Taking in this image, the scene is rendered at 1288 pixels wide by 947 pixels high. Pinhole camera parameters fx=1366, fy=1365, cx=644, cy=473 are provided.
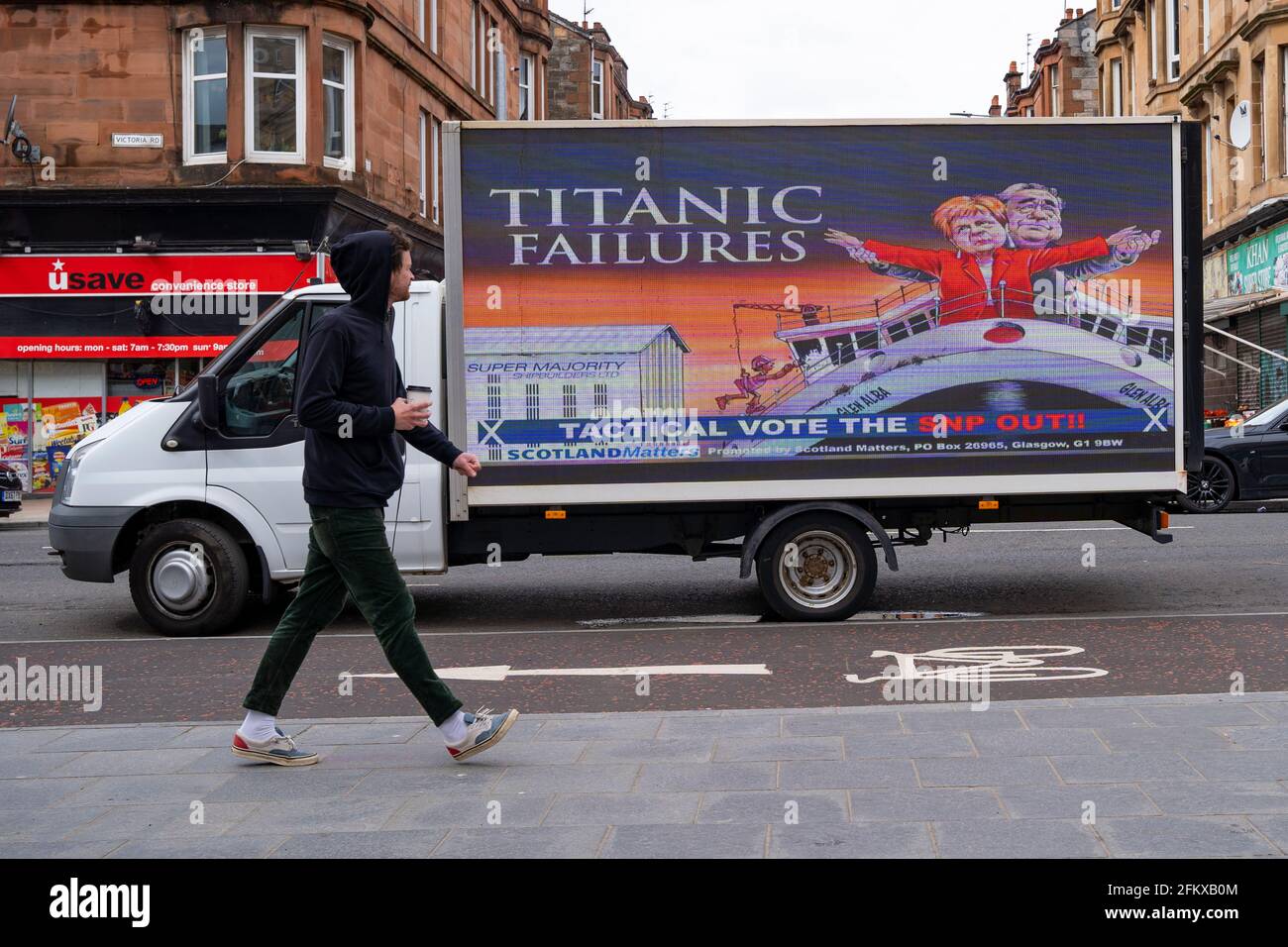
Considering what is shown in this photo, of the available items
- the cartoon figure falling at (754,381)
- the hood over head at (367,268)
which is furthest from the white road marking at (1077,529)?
the hood over head at (367,268)

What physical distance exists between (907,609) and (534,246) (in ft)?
12.0

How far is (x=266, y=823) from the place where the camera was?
4.50 meters

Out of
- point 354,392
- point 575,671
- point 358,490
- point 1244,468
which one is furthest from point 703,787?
point 1244,468

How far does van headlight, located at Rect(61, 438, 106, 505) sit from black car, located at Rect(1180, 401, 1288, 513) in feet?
43.6

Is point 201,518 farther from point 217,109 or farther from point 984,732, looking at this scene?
point 217,109

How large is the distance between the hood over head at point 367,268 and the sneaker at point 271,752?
1.72m

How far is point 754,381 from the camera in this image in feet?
29.5

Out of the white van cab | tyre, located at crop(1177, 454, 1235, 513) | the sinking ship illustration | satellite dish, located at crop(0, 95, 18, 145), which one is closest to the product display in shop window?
satellite dish, located at crop(0, 95, 18, 145)

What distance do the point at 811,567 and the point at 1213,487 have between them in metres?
10.3

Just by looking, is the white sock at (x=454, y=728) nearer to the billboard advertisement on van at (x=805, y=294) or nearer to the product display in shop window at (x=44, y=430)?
the billboard advertisement on van at (x=805, y=294)

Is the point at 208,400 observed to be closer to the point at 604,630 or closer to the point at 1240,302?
the point at 604,630

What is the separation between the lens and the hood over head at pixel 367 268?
5273 millimetres

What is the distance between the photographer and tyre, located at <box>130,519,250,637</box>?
9086 mm

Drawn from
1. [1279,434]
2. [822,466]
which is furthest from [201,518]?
[1279,434]
